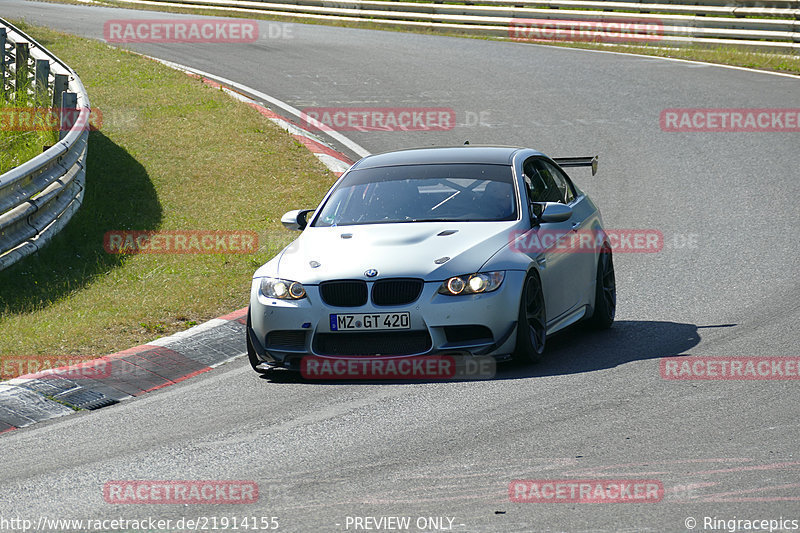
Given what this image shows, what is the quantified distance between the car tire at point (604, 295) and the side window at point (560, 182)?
51cm

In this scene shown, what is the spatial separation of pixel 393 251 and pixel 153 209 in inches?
239

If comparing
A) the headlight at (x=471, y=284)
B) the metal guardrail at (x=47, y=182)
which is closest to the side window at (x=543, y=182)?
the headlight at (x=471, y=284)

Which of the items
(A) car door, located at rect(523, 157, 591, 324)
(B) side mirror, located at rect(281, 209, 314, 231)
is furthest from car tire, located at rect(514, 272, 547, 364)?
(B) side mirror, located at rect(281, 209, 314, 231)

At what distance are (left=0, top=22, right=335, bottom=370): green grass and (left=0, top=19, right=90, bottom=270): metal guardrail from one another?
18cm

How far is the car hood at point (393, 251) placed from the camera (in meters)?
7.86

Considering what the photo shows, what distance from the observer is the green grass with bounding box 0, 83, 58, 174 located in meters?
14.3

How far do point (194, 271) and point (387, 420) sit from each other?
490 cm

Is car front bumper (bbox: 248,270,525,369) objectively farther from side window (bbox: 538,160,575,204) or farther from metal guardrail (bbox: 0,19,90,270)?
metal guardrail (bbox: 0,19,90,270)

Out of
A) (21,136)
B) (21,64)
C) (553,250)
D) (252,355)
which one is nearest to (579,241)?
(553,250)

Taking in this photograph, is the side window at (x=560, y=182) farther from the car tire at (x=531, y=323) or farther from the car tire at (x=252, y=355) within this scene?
the car tire at (x=252, y=355)

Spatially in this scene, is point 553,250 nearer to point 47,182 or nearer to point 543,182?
point 543,182

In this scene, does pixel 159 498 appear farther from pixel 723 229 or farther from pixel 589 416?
pixel 723 229

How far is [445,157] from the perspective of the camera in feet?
31.1

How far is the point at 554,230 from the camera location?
29.3 ft
